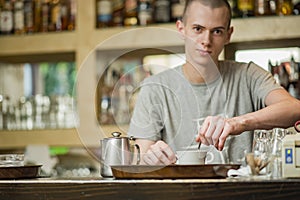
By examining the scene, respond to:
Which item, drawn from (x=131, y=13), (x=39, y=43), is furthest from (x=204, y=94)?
(x=39, y=43)

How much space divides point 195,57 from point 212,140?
0.50 metres

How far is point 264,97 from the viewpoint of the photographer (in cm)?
222

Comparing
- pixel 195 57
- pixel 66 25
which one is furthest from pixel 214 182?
pixel 66 25

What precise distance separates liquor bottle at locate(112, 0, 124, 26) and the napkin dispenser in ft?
6.61

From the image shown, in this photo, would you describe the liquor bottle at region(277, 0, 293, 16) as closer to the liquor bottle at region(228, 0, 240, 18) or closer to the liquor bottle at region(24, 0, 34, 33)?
the liquor bottle at region(228, 0, 240, 18)

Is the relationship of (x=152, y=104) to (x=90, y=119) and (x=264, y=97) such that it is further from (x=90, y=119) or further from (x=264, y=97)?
(x=90, y=119)

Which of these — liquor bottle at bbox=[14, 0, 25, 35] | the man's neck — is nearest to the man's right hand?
the man's neck

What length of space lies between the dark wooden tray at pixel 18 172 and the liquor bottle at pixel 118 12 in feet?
5.56

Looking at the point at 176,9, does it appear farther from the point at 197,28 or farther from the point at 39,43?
the point at 197,28

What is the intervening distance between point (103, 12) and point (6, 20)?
22.1 inches

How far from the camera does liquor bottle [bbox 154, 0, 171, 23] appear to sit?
3.31 metres

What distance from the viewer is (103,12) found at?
3377mm

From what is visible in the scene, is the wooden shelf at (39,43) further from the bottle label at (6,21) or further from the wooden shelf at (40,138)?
the wooden shelf at (40,138)

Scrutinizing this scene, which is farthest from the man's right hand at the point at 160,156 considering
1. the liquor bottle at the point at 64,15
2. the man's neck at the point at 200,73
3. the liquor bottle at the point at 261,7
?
the liquor bottle at the point at 64,15
